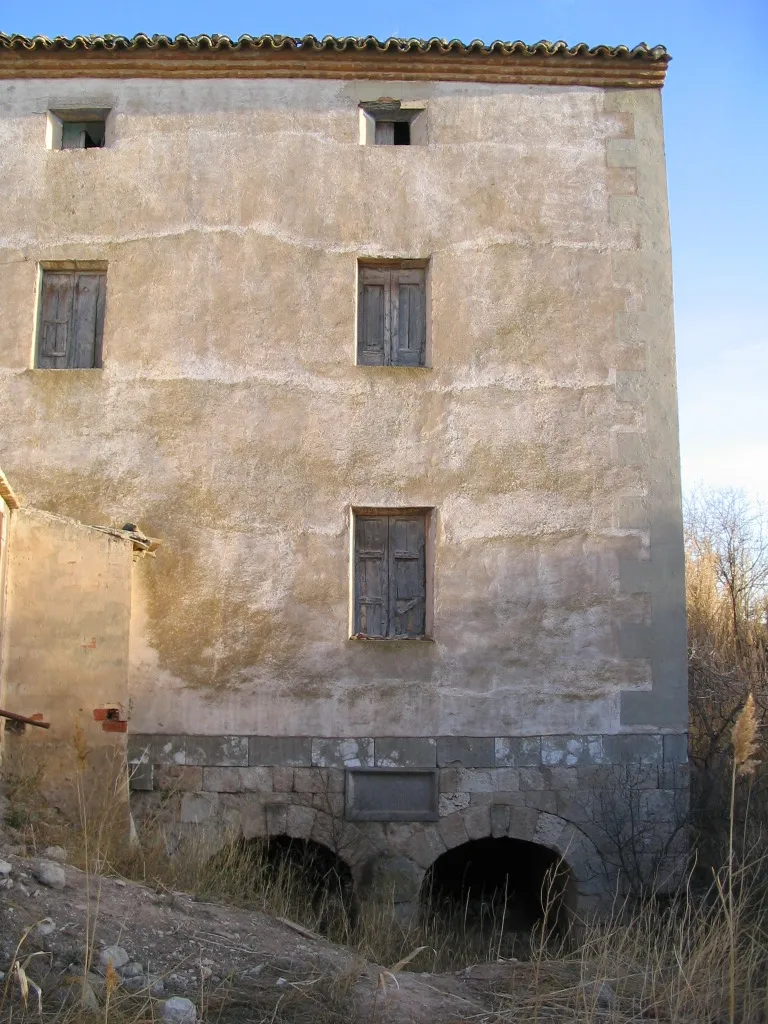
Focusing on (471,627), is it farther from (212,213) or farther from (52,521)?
(212,213)

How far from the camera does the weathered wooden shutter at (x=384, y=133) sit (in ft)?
38.4

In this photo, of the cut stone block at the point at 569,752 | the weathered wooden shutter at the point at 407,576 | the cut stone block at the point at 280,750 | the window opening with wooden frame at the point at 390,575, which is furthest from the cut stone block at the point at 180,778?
the cut stone block at the point at 569,752

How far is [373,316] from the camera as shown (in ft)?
37.3

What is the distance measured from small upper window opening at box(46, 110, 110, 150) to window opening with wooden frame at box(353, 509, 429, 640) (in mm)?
5096

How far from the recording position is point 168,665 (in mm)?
10484

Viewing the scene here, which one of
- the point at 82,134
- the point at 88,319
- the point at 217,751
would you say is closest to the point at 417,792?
the point at 217,751

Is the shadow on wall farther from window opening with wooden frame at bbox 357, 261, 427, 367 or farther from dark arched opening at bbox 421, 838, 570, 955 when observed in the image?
window opening with wooden frame at bbox 357, 261, 427, 367

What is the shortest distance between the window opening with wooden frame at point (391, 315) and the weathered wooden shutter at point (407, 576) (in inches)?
67.2

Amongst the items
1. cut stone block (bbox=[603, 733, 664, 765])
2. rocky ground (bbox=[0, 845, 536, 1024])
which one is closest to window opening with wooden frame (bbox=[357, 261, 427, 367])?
cut stone block (bbox=[603, 733, 664, 765])

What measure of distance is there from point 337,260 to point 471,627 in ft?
13.2

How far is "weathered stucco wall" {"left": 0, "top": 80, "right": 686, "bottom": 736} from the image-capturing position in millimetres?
10500

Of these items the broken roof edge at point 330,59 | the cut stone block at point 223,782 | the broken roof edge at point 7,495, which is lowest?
the cut stone block at point 223,782

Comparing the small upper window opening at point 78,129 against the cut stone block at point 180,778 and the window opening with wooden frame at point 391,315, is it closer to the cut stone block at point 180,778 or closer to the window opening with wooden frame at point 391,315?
the window opening with wooden frame at point 391,315

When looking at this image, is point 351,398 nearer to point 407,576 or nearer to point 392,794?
point 407,576
